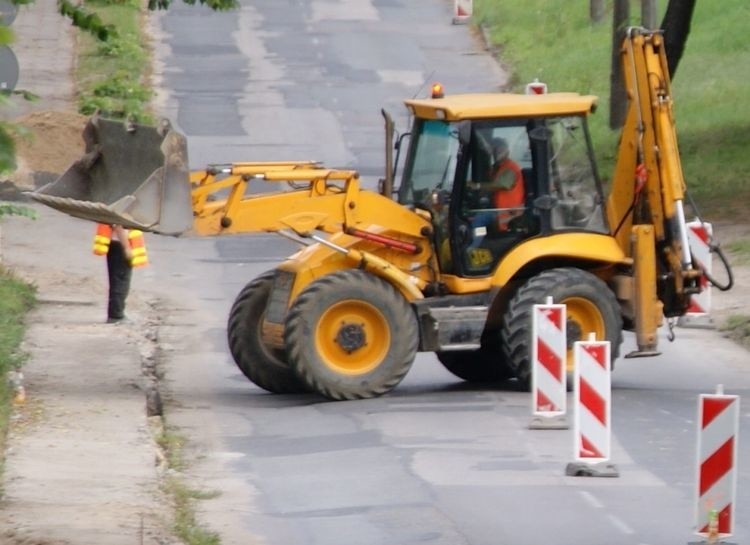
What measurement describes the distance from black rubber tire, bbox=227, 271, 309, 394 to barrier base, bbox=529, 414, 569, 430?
2.77 metres

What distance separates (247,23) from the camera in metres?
43.2

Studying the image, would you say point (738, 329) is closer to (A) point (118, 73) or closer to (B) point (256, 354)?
(B) point (256, 354)

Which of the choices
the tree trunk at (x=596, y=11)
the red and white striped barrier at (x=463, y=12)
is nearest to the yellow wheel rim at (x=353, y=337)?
the tree trunk at (x=596, y=11)

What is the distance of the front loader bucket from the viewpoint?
14.9 metres

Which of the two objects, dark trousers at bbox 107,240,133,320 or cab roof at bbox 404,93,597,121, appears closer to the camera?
cab roof at bbox 404,93,597,121

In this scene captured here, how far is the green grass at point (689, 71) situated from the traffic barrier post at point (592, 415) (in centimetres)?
1463

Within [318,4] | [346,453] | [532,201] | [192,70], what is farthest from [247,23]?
[346,453]

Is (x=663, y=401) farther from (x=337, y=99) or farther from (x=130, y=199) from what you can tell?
(x=337, y=99)

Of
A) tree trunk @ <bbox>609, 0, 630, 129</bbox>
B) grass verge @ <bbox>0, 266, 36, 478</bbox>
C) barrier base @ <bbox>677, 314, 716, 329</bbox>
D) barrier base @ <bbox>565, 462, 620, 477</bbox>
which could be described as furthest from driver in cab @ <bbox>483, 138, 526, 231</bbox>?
tree trunk @ <bbox>609, 0, 630, 129</bbox>

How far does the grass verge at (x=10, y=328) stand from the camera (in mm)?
14508

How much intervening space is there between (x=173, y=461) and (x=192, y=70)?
25.4 metres

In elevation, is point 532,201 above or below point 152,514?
above

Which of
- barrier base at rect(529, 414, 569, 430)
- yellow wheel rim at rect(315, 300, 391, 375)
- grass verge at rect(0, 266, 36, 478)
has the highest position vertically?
yellow wheel rim at rect(315, 300, 391, 375)

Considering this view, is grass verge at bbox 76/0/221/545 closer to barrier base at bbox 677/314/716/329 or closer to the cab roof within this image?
the cab roof
